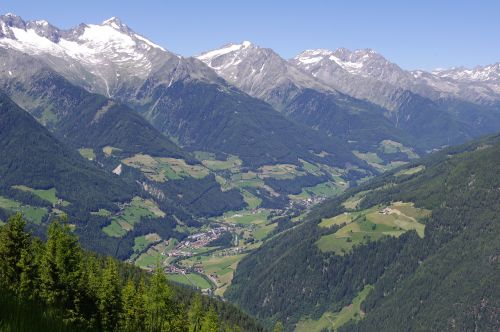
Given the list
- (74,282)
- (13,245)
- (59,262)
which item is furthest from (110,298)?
(59,262)

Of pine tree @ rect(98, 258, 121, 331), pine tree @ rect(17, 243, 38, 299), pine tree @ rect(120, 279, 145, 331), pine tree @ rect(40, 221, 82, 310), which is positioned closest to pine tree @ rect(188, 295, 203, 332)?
pine tree @ rect(120, 279, 145, 331)

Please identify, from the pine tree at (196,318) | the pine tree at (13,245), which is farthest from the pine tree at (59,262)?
the pine tree at (196,318)

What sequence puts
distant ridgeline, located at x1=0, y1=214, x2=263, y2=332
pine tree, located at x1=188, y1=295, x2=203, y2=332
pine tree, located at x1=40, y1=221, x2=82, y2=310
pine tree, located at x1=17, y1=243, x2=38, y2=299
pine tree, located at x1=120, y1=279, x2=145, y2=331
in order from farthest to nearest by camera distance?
pine tree, located at x1=188, y1=295, x2=203, y2=332 < pine tree, located at x1=120, y1=279, x2=145, y2=331 < distant ridgeline, located at x1=0, y1=214, x2=263, y2=332 < pine tree, located at x1=40, y1=221, x2=82, y2=310 < pine tree, located at x1=17, y1=243, x2=38, y2=299

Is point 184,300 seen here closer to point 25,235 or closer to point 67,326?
point 25,235

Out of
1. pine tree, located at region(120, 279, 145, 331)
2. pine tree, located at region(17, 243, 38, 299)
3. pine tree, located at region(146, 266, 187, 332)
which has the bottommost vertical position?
pine tree, located at region(120, 279, 145, 331)

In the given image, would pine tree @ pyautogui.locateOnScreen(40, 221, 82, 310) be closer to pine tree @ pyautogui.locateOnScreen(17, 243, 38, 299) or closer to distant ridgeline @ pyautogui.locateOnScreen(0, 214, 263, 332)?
distant ridgeline @ pyautogui.locateOnScreen(0, 214, 263, 332)

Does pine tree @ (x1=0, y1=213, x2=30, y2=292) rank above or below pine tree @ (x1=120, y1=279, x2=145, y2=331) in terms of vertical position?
above

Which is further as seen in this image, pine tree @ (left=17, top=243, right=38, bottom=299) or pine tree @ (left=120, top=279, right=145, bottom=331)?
pine tree @ (left=120, top=279, right=145, bottom=331)

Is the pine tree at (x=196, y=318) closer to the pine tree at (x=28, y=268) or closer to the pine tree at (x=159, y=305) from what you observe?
the pine tree at (x=159, y=305)

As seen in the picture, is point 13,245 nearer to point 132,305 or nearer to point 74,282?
point 74,282

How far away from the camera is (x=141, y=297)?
3445 inches

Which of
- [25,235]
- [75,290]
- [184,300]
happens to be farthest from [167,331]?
[184,300]

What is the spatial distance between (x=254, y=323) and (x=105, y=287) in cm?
12364

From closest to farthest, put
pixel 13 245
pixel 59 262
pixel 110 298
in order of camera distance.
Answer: pixel 59 262
pixel 13 245
pixel 110 298
